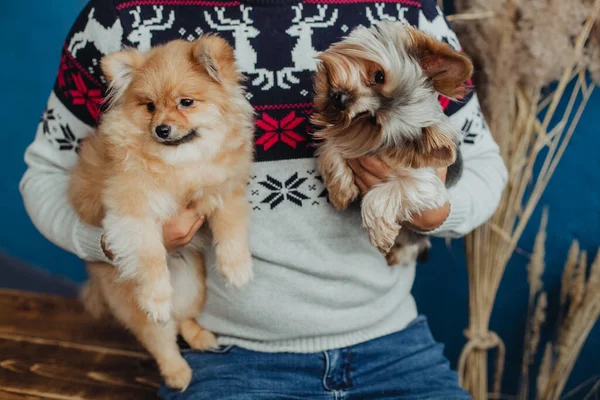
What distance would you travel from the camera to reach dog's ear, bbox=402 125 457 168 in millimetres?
1108

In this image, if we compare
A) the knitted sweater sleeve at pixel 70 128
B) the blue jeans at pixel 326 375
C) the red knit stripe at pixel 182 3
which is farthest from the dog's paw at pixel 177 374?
the red knit stripe at pixel 182 3

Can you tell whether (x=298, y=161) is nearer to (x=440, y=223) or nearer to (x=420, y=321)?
(x=440, y=223)

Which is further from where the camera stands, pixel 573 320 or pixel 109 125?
pixel 573 320

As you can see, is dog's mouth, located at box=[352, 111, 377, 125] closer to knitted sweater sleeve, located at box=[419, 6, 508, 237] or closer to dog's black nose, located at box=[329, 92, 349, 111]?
dog's black nose, located at box=[329, 92, 349, 111]

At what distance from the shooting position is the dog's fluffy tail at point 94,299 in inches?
59.8

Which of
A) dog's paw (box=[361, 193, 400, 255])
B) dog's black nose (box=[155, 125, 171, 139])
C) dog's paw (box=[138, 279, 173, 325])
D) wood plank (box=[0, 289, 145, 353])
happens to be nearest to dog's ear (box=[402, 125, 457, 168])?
dog's paw (box=[361, 193, 400, 255])

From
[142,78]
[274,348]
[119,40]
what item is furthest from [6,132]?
[274,348]

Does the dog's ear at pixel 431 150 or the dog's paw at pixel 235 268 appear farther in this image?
the dog's paw at pixel 235 268

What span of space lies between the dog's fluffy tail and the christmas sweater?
21 cm

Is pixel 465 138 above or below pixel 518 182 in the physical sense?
above

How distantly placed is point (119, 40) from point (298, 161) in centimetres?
48

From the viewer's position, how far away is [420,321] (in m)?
1.49

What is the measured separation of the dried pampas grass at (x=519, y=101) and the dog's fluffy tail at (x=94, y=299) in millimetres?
1158

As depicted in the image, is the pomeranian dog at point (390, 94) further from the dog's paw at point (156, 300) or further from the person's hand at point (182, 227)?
the dog's paw at point (156, 300)
